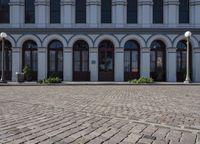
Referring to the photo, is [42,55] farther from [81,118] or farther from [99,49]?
[81,118]

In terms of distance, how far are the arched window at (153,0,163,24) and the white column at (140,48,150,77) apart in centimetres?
336

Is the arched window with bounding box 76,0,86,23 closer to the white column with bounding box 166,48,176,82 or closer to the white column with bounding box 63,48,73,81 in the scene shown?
the white column with bounding box 63,48,73,81

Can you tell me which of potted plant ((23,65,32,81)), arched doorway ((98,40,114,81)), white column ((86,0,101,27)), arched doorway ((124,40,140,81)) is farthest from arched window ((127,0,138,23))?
potted plant ((23,65,32,81))

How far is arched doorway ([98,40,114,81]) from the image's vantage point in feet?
109

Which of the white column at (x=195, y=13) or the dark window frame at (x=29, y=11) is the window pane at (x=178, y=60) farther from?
the dark window frame at (x=29, y=11)

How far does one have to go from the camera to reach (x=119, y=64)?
107 ft

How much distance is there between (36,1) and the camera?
3291cm

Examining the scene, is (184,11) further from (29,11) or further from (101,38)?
(29,11)

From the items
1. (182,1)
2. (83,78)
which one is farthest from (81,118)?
(182,1)

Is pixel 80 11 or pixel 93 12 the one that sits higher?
pixel 80 11

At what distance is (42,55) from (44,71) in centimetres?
169

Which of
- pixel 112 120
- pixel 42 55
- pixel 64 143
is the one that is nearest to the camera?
pixel 64 143

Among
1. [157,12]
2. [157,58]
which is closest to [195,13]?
[157,12]

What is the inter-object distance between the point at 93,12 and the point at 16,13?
806 cm
